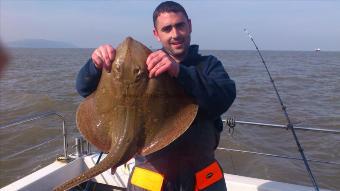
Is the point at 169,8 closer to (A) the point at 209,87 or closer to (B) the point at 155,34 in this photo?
(B) the point at 155,34

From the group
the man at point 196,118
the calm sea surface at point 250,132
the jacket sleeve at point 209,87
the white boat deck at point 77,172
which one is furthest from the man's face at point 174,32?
the calm sea surface at point 250,132

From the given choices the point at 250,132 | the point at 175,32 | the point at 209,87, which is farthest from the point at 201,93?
the point at 250,132

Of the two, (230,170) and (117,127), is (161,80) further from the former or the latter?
(230,170)

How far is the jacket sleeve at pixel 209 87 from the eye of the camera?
8.43 ft

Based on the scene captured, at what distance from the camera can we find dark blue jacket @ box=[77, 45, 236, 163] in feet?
8.52

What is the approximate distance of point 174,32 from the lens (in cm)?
291

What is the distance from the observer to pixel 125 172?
16.3ft

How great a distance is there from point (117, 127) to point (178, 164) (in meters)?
0.59

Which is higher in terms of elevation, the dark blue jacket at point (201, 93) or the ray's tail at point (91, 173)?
the dark blue jacket at point (201, 93)

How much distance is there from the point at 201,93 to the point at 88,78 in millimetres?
834

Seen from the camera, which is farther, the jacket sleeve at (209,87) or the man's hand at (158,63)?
the jacket sleeve at (209,87)

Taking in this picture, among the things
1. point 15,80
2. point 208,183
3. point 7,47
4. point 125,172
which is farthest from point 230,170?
point 15,80

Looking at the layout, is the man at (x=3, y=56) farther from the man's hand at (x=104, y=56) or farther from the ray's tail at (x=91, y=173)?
the man's hand at (x=104, y=56)

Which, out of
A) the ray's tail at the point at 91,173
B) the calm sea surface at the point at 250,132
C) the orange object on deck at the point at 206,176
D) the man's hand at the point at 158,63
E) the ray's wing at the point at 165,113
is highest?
the man's hand at the point at 158,63
